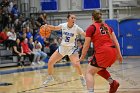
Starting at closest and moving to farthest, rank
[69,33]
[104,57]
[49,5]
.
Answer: [104,57] < [69,33] < [49,5]

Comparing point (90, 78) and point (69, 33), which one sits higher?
point (69, 33)

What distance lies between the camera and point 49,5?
109ft

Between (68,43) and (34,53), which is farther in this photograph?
(34,53)

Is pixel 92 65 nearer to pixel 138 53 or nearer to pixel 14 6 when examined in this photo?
pixel 14 6

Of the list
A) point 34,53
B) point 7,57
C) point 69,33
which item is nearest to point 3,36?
point 7,57

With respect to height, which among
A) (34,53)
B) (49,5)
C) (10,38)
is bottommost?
(34,53)

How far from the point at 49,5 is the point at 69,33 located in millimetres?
21291

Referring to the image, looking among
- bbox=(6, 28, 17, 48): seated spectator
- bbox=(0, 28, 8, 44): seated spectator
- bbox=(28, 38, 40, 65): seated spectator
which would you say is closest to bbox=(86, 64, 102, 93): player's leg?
bbox=(6, 28, 17, 48): seated spectator

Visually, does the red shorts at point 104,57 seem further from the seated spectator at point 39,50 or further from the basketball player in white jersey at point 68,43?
the seated spectator at point 39,50

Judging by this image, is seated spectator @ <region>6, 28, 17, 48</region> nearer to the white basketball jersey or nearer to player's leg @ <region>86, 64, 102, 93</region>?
the white basketball jersey

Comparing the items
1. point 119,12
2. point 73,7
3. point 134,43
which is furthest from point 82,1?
point 134,43

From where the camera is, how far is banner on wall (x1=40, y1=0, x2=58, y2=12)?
109 feet

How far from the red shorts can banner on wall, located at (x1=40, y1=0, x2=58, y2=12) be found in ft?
82.4

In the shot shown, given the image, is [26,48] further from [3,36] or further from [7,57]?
[3,36]
